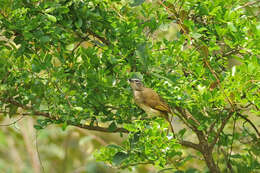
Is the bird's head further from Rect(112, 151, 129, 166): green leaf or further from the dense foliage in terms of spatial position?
Rect(112, 151, 129, 166): green leaf

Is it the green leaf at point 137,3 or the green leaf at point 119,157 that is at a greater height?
the green leaf at point 137,3

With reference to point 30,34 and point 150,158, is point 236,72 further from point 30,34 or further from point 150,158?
point 30,34

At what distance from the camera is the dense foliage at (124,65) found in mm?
1857

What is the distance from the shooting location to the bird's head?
6.60 feet

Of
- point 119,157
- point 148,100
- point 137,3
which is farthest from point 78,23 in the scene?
point 119,157

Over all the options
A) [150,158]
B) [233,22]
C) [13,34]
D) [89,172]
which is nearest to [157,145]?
[150,158]

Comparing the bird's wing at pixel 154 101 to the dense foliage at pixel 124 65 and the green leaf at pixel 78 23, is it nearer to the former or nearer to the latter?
the dense foliage at pixel 124 65

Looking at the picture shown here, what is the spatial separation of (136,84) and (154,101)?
0.58 feet

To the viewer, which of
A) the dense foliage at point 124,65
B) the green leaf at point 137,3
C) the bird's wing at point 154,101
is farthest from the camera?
the bird's wing at point 154,101

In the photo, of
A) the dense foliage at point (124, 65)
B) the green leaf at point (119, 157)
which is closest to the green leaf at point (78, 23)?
the dense foliage at point (124, 65)

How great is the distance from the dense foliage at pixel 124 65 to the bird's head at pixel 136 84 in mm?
29

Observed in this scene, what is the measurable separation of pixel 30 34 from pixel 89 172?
2.93 meters

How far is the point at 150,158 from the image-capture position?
6.11 ft

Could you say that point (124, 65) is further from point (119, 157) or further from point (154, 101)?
point (119, 157)
